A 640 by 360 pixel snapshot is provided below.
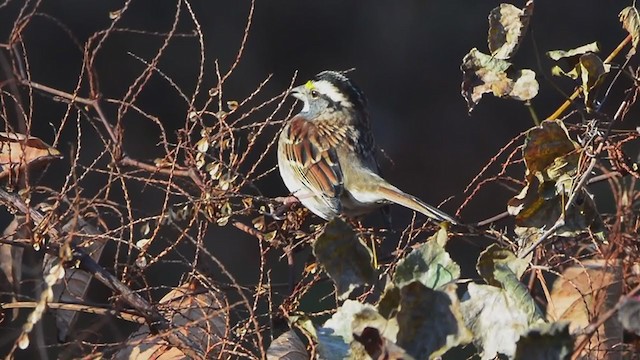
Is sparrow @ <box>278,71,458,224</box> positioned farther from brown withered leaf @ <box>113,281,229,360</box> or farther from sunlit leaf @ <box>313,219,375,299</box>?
sunlit leaf @ <box>313,219,375,299</box>

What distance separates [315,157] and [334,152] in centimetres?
9

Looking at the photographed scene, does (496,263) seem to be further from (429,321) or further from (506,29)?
(506,29)

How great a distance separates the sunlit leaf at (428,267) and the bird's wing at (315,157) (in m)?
1.87

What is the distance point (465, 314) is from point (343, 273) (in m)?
0.17

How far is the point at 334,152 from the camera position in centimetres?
370

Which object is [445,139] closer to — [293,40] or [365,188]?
[293,40]

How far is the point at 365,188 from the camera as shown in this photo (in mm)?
3459

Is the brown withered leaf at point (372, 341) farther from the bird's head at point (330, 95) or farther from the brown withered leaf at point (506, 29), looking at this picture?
the bird's head at point (330, 95)

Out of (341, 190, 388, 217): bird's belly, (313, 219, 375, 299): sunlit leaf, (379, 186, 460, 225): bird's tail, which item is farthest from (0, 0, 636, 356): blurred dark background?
(313, 219, 375, 299): sunlit leaf

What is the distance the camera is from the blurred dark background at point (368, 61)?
22.6ft

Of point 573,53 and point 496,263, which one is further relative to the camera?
point 573,53

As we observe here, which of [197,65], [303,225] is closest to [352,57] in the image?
[197,65]

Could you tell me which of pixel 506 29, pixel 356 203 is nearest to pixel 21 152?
pixel 506 29

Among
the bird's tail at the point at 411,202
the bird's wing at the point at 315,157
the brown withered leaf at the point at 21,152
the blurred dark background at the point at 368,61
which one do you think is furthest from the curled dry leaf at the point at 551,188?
the blurred dark background at the point at 368,61
